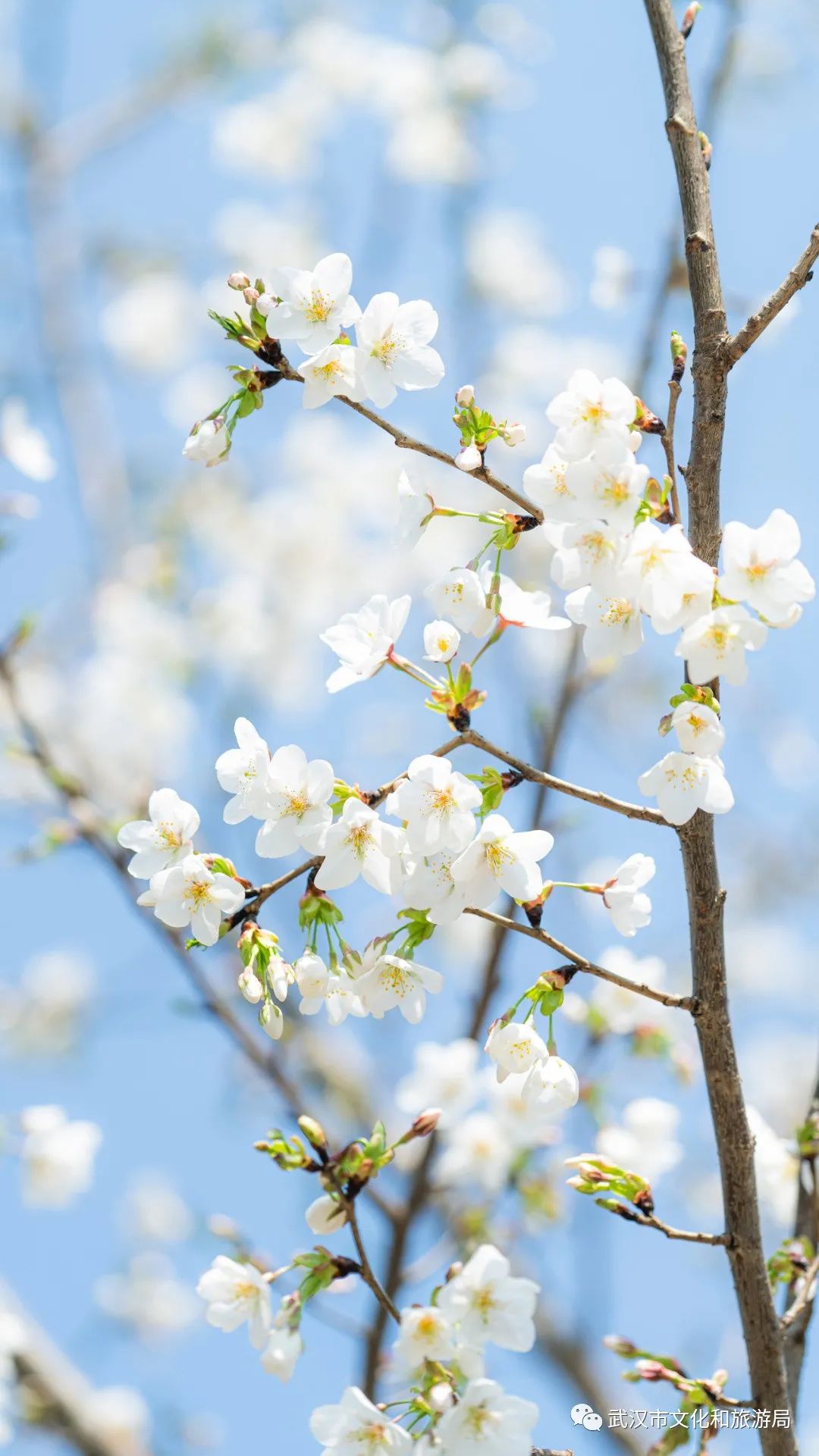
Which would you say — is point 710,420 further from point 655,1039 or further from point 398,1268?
point 398,1268

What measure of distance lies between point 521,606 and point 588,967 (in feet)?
1.36

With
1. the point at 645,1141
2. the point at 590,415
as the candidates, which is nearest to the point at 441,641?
the point at 590,415

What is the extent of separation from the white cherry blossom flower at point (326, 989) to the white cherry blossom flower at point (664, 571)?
1.67 feet

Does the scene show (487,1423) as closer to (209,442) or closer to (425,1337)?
(425,1337)

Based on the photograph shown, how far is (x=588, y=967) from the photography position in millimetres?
1342

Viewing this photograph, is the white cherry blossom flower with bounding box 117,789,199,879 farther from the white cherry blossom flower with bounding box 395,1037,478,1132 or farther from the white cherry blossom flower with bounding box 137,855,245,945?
the white cherry blossom flower with bounding box 395,1037,478,1132

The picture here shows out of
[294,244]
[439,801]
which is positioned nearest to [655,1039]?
[439,801]

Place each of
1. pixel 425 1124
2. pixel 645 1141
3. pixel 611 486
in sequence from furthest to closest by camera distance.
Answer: pixel 645 1141, pixel 425 1124, pixel 611 486

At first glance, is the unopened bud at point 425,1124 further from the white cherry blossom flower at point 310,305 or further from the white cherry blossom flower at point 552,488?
the white cherry blossom flower at point 310,305

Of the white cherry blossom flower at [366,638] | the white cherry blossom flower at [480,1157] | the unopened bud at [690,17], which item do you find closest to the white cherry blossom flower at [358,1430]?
the white cherry blossom flower at [366,638]

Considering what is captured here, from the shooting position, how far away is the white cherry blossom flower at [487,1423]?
1183 millimetres

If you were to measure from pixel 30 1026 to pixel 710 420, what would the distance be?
18.3ft

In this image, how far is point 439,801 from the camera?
121cm

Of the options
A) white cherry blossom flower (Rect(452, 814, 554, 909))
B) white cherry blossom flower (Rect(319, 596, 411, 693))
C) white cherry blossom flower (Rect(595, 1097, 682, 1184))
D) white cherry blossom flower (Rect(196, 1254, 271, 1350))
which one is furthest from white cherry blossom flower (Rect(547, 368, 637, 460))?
white cherry blossom flower (Rect(595, 1097, 682, 1184))
